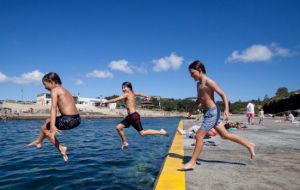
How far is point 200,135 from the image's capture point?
5.85m

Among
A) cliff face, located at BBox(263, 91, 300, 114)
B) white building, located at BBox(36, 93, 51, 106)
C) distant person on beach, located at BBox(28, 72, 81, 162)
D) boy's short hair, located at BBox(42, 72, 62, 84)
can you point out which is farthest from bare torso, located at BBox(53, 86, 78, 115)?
white building, located at BBox(36, 93, 51, 106)

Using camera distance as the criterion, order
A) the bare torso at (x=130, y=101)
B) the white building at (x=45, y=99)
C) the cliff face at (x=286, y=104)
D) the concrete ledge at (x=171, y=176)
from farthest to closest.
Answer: the white building at (x=45, y=99) → the cliff face at (x=286, y=104) → the bare torso at (x=130, y=101) → the concrete ledge at (x=171, y=176)

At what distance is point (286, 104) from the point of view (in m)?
77.4

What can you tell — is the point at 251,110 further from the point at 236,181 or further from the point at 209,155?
the point at 236,181

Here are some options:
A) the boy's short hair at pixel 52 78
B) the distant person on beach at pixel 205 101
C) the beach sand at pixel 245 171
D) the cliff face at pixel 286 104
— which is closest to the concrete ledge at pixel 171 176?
the beach sand at pixel 245 171

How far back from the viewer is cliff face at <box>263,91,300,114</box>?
7346 centimetres

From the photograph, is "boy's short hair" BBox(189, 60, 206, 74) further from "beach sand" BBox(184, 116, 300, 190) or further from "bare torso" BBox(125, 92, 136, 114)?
"bare torso" BBox(125, 92, 136, 114)

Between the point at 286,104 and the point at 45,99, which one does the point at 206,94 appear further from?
the point at 45,99

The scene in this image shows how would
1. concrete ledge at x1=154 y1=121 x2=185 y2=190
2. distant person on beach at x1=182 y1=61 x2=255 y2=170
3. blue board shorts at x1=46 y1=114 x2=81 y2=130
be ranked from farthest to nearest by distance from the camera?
blue board shorts at x1=46 y1=114 x2=81 y2=130 < distant person on beach at x1=182 y1=61 x2=255 y2=170 < concrete ledge at x1=154 y1=121 x2=185 y2=190

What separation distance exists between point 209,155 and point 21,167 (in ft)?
20.4

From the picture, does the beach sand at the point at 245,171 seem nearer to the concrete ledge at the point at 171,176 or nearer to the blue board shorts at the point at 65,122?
the concrete ledge at the point at 171,176

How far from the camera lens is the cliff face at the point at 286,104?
73.5 metres

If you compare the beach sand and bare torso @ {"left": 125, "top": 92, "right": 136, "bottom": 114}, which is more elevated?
bare torso @ {"left": 125, "top": 92, "right": 136, "bottom": 114}

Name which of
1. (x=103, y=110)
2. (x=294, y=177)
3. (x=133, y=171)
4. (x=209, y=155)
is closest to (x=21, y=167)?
(x=133, y=171)
